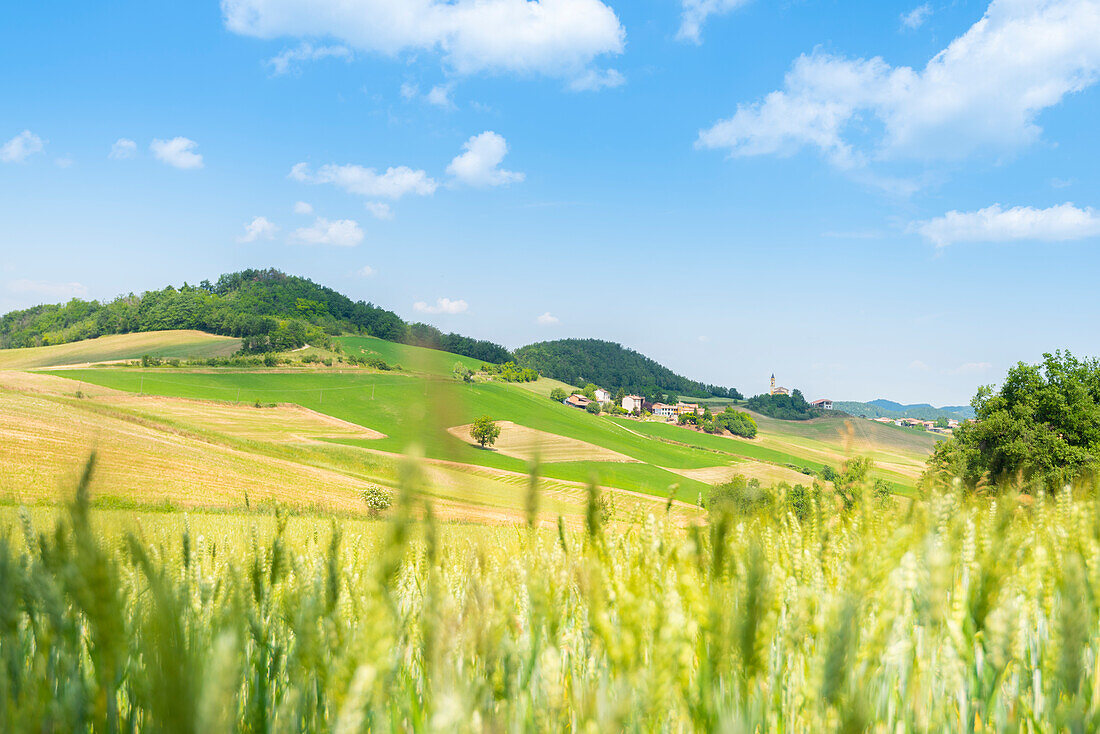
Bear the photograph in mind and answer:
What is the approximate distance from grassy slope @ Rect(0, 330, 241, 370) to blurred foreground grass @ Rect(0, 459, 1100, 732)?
118786 millimetres

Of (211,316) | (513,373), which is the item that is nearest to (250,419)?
(211,316)

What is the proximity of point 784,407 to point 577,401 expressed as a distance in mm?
61391

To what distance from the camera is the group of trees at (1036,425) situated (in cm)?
3919

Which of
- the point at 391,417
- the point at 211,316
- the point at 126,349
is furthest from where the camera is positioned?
the point at 211,316

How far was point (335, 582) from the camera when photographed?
142 cm

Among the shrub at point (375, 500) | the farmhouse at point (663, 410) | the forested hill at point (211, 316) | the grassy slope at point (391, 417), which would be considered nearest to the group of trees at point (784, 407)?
the farmhouse at point (663, 410)

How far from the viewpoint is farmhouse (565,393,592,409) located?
15499 cm

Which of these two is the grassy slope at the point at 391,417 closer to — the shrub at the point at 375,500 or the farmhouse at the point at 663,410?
the shrub at the point at 375,500

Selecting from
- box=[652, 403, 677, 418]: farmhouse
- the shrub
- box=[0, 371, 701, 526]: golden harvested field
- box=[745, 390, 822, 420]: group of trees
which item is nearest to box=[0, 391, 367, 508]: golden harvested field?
box=[0, 371, 701, 526]: golden harvested field

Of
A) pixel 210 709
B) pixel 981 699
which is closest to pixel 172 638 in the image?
pixel 210 709

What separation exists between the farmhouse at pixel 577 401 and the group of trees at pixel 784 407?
51.2 meters

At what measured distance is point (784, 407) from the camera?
172 meters

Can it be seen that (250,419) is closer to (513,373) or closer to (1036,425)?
(513,373)

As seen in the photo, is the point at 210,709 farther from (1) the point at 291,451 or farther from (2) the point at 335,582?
(1) the point at 291,451
